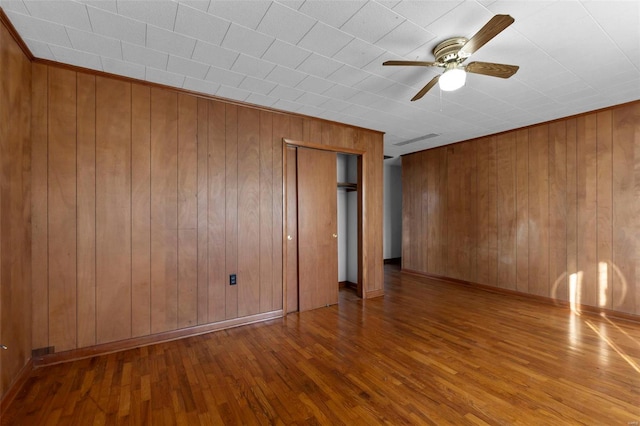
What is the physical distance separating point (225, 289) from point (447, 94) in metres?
3.31

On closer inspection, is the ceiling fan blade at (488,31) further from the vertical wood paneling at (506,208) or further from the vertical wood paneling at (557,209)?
the vertical wood paneling at (506,208)

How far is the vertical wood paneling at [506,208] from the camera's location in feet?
14.9

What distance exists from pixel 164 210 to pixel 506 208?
497cm

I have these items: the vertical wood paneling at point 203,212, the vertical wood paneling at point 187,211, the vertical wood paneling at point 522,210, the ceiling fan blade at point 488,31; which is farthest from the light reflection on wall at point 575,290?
the vertical wood paneling at point 187,211

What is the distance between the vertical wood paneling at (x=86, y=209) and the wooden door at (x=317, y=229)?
218cm

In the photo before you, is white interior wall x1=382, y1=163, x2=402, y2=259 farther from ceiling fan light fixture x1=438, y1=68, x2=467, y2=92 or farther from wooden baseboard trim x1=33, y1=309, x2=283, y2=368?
ceiling fan light fixture x1=438, y1=68, x2=467, y2=92

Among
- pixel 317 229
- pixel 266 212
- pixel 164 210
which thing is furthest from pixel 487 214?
pixel 164 210

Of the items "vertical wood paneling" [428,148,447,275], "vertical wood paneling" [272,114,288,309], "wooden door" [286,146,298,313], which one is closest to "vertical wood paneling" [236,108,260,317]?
"vertical wood paneling" [272,114,288,309]

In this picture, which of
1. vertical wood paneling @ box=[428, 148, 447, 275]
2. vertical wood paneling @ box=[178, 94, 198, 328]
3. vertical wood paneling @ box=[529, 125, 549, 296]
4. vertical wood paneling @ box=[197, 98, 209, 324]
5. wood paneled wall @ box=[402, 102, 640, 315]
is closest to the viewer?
vertical wood paneling @ box=[178, 94, 198, 328]

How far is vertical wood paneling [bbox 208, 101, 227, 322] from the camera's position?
315 cm

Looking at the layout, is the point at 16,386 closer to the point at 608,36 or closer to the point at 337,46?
the point at 337,46

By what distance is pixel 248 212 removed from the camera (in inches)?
133

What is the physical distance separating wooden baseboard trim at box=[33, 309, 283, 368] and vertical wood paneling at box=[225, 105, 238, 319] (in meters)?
0.14

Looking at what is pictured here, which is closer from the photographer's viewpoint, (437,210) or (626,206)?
(626,206)
